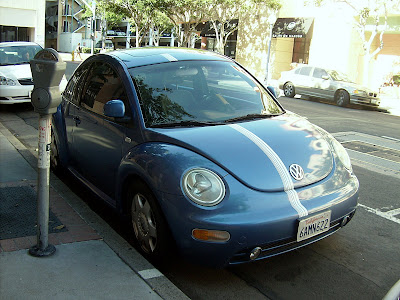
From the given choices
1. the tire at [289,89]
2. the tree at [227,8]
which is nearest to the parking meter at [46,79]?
the tire at [289,89]

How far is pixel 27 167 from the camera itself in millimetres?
6027

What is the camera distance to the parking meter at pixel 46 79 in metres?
3.24

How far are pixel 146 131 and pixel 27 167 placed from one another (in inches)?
112

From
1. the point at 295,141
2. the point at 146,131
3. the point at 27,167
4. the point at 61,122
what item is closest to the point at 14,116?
the point at 27,167

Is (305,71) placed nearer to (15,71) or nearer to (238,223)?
(15,71)

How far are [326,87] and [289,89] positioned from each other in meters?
2.30

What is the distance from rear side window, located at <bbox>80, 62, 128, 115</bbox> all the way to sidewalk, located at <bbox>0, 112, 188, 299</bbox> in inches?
40.5

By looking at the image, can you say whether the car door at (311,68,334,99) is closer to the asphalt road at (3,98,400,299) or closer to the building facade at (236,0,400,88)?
the building facade at (236,0,400,88)

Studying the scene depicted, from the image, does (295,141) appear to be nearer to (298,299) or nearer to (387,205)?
(298,299)

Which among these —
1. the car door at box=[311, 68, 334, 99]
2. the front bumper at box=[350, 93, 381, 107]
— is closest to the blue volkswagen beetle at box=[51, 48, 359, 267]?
the front bumper at box=[350, 93, 381, 107]

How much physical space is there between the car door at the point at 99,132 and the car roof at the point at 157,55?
180 mm

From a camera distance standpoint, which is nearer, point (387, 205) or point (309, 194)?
point (309, 194)

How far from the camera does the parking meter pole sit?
3256 millimetres

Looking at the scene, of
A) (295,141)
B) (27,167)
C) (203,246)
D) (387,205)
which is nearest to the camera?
(203,246)
